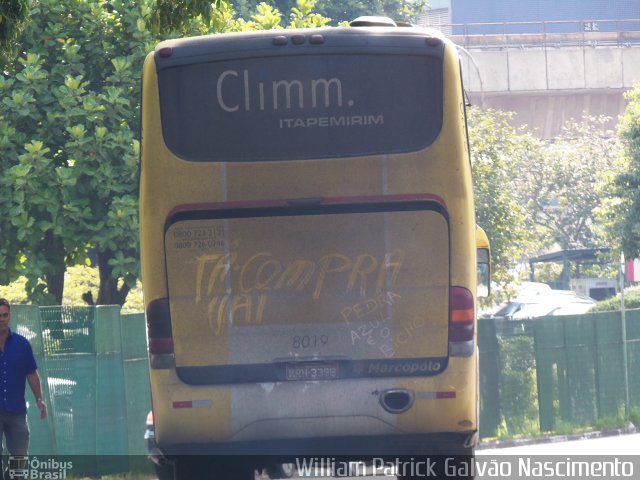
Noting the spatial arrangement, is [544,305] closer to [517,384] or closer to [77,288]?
[77,288]

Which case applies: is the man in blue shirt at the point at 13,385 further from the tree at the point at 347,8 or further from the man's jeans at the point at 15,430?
the tree at the point at 347,8

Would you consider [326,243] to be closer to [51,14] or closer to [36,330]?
[36,330]

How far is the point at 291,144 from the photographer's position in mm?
9625

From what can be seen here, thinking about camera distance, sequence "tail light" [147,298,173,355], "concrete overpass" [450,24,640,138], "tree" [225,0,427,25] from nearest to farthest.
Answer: "tail light" [147,298,173,355] → "tree" [225,0,427,25] → "concrete overpass" [450,24,640,138]

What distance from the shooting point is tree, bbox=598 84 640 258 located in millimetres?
29469

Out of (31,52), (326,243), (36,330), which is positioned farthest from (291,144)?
(31,52)

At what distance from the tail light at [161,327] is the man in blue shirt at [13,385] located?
2.60m

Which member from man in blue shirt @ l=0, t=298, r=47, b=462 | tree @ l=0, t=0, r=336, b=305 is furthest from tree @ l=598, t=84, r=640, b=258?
man in blue shirt @ l=0, t=298, r=47, b=462

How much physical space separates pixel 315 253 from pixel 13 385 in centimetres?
376

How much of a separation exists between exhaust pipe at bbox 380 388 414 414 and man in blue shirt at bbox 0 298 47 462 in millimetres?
3856

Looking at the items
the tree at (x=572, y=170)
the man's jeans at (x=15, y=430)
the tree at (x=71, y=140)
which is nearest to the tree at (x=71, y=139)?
the tree at (x=71, y=140)

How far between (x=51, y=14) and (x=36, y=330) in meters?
5.35

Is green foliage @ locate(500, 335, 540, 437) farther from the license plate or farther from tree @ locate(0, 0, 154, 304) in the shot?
the license plate

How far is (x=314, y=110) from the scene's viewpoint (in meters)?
9.67
